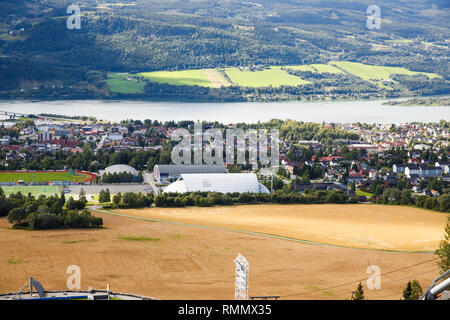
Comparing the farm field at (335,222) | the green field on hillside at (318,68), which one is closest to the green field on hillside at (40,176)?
the farm field at (335,222)

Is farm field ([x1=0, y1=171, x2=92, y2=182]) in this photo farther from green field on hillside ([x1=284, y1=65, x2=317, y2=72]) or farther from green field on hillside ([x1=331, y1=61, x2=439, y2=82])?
green field on hillside ([x1=284, y1=65, x2=317, y2=72])

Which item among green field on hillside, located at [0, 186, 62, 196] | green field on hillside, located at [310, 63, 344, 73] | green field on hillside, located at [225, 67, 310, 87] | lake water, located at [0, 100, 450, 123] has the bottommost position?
lake water, located at [0, 100, 450, 123]

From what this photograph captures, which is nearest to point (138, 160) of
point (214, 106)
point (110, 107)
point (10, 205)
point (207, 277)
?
point (10, 205)

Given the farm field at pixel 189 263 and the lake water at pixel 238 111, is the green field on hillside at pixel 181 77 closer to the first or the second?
the lake water at pixel 238 111

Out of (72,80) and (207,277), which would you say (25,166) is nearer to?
(207,277)

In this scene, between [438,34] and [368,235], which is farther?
[438,34]

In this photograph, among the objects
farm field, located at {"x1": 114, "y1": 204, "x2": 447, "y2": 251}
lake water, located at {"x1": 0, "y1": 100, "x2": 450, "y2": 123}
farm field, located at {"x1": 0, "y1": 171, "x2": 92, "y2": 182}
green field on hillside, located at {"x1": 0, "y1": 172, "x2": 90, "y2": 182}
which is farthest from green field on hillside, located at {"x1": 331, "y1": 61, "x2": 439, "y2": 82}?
farm field, located at {"x1": 114, "y1": 204, "x2": 447, "y2": 251}
